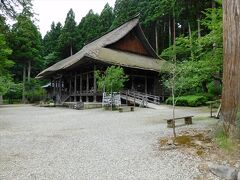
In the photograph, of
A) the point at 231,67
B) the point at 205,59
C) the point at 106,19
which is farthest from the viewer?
the point at 106,19

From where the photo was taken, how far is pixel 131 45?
27.2 metres

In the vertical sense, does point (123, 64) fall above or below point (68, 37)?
below

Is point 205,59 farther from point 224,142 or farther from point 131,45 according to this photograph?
point 131,45

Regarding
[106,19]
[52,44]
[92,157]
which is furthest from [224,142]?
[52,44]

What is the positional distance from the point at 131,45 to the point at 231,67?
21439mm

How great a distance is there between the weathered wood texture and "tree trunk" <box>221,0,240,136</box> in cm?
1948

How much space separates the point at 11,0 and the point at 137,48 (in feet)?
57.7

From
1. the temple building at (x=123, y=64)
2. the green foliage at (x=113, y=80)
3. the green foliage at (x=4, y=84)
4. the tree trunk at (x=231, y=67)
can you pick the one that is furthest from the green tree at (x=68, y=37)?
the tree trunk at (x=231, y=67)

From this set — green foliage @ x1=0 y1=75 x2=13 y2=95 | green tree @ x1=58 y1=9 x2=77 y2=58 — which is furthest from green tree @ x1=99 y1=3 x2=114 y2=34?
green foliage @ x1=0 y1=75 x2=13 y2=95

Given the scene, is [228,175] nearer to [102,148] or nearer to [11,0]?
[102,148]

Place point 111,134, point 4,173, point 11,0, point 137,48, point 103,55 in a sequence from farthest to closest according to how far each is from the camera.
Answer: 1. point 137,48
2. point 103,55
3. point 11,0
4. point 111,134
5. point 4,173

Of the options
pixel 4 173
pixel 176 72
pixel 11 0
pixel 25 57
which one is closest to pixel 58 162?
pixel 4 173

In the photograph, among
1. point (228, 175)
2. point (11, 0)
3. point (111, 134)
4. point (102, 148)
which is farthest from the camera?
point (11, 0)

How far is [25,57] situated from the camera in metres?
37.4
